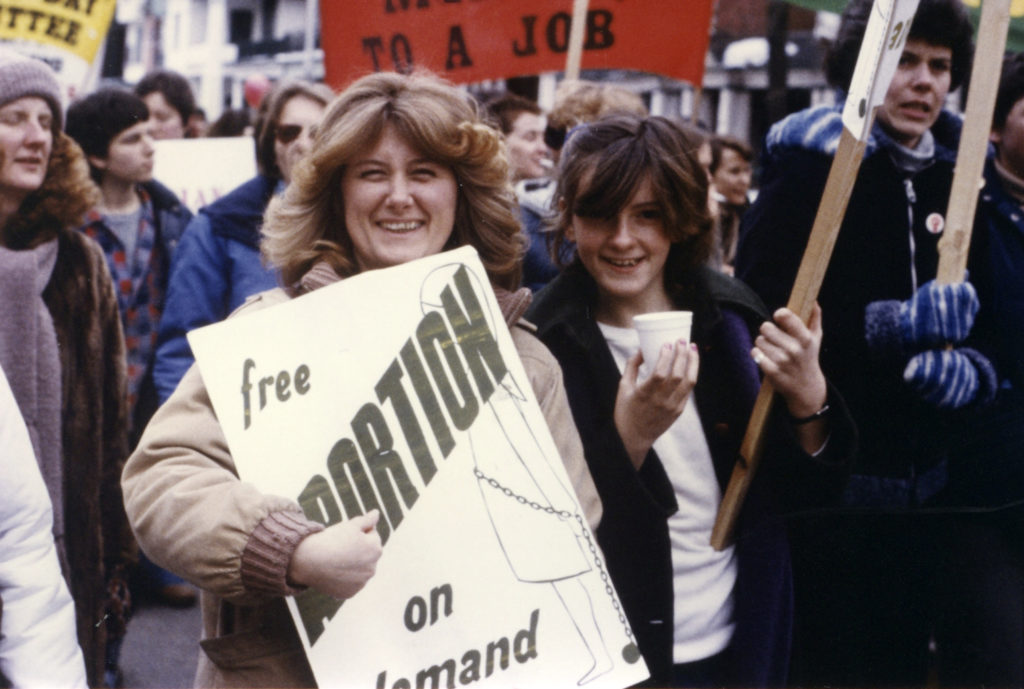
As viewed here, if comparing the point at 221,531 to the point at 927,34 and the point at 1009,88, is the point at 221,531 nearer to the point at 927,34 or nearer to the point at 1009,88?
the point at 927,34

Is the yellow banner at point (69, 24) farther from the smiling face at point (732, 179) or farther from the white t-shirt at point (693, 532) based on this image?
the white t-shirt at point (693, 532)

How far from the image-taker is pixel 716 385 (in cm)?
246

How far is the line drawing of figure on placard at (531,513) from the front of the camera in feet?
5.95

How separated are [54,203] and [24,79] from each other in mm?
344

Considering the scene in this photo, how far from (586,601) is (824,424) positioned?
0.76 m

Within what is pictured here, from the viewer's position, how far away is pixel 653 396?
83.0 inches

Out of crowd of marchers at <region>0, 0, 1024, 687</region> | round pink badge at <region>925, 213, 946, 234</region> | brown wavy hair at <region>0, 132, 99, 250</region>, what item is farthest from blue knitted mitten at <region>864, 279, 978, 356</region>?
brown wavy hair at <region>0, 132, 99, 250</region>

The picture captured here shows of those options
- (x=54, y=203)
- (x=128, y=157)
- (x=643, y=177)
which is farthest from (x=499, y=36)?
(x=643, y=177)

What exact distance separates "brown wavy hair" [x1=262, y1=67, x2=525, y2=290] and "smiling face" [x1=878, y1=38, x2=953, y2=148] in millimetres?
1116

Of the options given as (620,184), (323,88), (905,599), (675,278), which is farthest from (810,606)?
(323,88)

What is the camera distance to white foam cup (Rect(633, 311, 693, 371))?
6.75 feet

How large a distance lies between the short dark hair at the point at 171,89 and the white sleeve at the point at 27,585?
5.51 metres

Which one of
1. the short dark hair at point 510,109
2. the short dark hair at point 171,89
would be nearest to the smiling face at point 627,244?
the short dark hair at point 510,109

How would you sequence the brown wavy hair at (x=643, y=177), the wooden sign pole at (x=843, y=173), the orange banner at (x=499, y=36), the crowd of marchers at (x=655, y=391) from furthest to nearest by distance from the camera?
the orange banner at (x=499, y=36), the brown wavy hair at (x=643, y=177), the wooden sign pole at (x=843, y=173), the crowd of marchers at (x=655, y=391)
